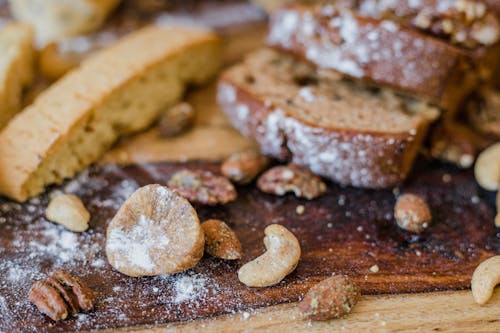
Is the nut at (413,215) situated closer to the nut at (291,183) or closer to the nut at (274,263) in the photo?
the nut at (291,183)

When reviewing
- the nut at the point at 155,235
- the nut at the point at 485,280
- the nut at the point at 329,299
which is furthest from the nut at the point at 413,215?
the nut at the point at 155,235

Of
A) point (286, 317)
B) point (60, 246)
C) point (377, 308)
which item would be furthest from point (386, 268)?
point (60, 246)

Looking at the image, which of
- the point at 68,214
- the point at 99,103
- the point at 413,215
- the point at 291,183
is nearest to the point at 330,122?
the point at 291,183

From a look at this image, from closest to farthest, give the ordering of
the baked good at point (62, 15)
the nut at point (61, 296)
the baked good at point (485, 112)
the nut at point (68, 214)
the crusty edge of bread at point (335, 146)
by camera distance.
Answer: the nut at point (61, 296)
the nut at point (68, 214)
the crusty edge of bread at point (335, 146)
the baked good at point (485, 112)
the baked good at point (62, 15)

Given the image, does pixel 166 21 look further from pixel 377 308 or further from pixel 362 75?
pixel 377 308

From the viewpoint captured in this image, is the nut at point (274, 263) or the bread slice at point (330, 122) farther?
the bread slice at point (330, 122)

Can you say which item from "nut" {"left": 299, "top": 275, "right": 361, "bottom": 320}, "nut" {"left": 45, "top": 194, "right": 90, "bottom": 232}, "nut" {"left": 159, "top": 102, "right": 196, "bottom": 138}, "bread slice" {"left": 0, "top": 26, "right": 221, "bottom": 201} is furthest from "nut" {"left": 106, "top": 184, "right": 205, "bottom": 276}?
"nut" {"left": 159, "top": 102, "right": 196, "bottom": 138}

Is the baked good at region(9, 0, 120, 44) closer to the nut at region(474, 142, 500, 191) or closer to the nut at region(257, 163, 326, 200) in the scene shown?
the nut at region(257, 163, 326, 200)
